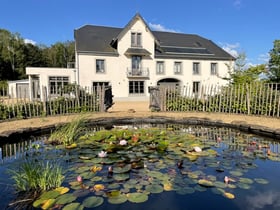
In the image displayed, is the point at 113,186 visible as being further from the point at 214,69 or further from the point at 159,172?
the point at 214,69

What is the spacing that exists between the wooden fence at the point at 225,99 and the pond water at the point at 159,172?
11.7 feet

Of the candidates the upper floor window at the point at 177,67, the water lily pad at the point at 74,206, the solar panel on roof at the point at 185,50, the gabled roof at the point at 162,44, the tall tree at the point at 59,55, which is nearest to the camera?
the water lily pad at the point at 74,206

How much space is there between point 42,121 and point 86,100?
2560mm

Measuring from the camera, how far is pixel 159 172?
3.28 m

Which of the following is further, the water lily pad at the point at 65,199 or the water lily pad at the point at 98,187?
the water lily pad at the point at 98,187

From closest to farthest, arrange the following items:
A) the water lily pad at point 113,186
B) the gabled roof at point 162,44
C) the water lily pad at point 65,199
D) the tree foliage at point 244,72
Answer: the water lily pad at point 65,199 → the water lily pad at point 113,186 → the tree foliage at point 244,72 → the gabled roof at point 162,44

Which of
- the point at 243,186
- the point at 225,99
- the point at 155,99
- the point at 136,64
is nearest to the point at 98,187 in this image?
the point at 243,186

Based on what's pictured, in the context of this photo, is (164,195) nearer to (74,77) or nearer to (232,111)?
(232,111)

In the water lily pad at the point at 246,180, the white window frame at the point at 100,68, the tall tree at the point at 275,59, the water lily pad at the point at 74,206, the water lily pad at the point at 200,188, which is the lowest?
the water lily pad at the point at 200,188

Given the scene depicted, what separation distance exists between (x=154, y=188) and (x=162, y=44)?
73.4ft

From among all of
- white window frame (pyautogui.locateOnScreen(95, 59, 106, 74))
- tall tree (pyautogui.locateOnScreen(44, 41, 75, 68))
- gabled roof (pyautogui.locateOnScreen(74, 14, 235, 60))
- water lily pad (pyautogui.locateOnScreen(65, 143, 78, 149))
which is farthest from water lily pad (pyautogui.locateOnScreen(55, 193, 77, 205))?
tall tree (pyautogui.locateOnScreen(44, 41, 75, 68))

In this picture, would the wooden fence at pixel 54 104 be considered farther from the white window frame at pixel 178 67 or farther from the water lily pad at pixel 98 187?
the white window frame at pixel 178 67

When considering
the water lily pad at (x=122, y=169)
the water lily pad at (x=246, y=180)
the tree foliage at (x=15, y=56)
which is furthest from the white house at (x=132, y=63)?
the water lily pad at (x=246, y=180)

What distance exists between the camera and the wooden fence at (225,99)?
26.9 ft
